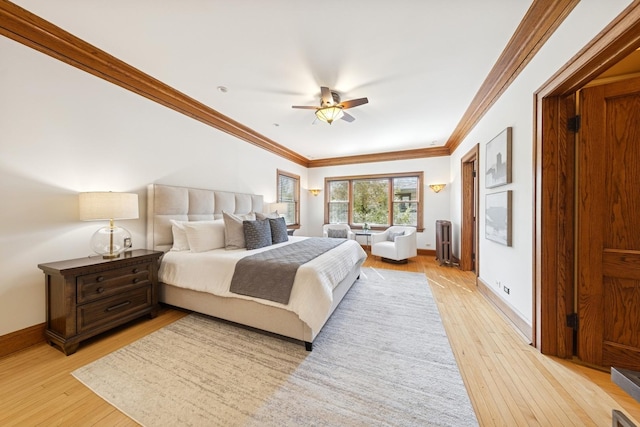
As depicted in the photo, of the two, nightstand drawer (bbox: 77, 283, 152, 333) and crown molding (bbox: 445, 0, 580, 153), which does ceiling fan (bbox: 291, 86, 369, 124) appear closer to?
crown molding (bbox: 445, 0, 580, 153)

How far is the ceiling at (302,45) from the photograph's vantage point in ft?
5.79

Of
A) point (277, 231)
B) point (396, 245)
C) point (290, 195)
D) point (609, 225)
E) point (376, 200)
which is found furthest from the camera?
point (376, 200)

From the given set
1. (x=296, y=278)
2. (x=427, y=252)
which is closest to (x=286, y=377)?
(x=296, y=278)

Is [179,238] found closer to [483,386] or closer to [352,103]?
[352,103]

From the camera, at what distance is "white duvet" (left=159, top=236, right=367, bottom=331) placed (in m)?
1.92

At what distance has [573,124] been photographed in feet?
5.90

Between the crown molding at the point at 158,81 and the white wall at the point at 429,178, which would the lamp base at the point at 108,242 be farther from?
the white wall at the point at 429,178

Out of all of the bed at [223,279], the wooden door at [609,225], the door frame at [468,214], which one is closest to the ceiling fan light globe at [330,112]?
the bed at [223,279]

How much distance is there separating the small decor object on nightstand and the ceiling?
145 cm

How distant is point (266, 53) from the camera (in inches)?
88.0

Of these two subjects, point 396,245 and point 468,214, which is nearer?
point 468,214

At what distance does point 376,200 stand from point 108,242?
5.49m

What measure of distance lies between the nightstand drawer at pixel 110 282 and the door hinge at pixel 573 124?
4061 millimetres

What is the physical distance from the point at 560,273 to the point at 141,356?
136 inches
